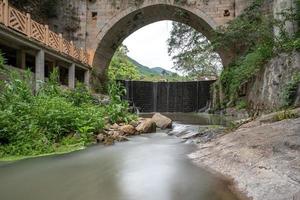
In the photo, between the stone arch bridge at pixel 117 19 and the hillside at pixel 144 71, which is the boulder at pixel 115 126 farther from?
the hillside at pixel 144 71

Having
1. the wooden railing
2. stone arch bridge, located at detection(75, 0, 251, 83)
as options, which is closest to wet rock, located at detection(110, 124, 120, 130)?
the wooden railing

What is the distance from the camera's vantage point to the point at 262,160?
12.7ft

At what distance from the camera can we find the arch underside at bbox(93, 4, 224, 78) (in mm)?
18938

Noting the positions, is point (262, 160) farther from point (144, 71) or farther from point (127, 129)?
point (144, 71)

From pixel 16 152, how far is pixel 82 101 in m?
4.72

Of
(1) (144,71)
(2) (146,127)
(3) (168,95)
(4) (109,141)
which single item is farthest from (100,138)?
(1) (144,71)

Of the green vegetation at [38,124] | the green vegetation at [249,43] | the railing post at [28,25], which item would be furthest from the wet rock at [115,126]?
the railing post at [28,25]

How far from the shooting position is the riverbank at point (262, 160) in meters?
3.11

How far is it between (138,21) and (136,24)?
30cm

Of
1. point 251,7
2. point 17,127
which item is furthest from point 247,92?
point 17,127

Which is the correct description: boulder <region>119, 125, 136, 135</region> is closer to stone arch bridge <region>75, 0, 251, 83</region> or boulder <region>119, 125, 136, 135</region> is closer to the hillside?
stone arch bridge <region>75, 0, 251, 83</region>

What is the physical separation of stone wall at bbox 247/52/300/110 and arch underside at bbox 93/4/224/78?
767 centimetres

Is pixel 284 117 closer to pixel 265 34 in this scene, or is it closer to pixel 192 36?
pixel 265 34

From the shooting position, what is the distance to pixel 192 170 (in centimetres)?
445
